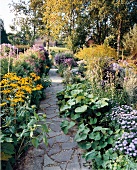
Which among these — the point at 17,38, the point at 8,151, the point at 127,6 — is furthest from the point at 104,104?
the point at 17,38

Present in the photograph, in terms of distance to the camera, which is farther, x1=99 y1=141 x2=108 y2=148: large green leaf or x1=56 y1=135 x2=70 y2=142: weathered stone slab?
x1=56 y1=135 x2=70 y2=142: weathered stone slab

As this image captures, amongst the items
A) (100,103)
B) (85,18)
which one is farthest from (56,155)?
(85,18)

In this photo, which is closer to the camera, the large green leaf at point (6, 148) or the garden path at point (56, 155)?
the large green leaf at point (6, 148)

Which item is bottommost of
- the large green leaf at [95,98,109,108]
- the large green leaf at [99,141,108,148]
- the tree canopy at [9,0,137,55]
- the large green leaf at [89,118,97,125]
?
the large green leaf at [99,141,108,148]

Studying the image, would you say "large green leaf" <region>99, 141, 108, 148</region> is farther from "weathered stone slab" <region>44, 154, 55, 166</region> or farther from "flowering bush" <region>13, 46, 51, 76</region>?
"flowering bush" <region>13, 46, 51, 76</region>

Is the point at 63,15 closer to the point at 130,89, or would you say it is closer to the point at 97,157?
the point at 130,89

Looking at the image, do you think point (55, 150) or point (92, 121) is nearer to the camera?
point (55, 150)

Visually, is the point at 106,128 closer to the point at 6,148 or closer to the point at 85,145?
the point at 85,145

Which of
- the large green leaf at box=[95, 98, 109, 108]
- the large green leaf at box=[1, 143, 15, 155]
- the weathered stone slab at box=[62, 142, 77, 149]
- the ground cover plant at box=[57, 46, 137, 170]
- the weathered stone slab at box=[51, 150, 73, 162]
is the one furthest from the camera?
the large green leaf at box=[95, 98, 109, 108]

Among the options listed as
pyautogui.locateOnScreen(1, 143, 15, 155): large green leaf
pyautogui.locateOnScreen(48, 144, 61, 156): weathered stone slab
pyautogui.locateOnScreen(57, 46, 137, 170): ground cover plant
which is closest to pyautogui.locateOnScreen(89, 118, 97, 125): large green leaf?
pyautogui.locateOnScreen(57, 46, 137, 170): ground cover plant

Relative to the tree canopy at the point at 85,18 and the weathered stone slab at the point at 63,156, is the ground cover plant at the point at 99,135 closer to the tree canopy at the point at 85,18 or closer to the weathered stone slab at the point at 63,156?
the weathered stone slab at the point at 63,156

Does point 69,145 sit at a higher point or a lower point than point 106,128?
lower

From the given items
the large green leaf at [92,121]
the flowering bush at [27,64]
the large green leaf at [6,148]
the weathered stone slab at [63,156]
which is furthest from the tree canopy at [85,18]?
the large green leaf at [6,148]

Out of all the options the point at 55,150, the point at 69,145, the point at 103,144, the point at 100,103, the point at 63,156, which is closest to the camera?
the point at 103,144
